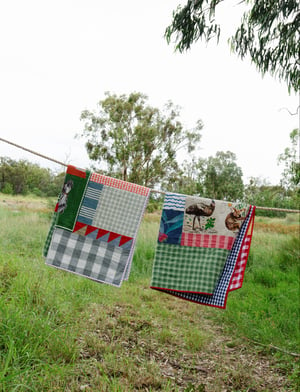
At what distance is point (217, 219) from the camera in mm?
1958

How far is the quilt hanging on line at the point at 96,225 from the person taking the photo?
6.39 ft

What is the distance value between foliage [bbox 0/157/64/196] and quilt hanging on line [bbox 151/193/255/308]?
2935mm

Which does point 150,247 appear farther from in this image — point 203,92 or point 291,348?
point 203,92

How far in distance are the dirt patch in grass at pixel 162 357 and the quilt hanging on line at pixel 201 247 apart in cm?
80

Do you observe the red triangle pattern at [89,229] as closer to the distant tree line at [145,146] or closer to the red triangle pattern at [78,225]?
the red triangle pattern at [78,225]

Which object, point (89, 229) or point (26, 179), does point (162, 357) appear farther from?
point (26, 179)

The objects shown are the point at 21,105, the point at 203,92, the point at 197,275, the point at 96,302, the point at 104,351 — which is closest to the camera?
the point at 197,275

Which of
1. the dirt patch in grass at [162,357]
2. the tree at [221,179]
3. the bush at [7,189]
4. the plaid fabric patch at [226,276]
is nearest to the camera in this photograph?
the plaid fabric patch at [226,276]

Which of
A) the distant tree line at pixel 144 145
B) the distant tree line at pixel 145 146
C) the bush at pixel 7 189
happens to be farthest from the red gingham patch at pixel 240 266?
the distant tree line at pixel 144 145

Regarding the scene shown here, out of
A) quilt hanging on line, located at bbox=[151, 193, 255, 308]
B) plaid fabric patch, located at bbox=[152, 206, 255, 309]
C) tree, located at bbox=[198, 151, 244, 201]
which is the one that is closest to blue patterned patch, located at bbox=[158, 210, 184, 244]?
quilt hanging on line, located at bbox=[151, 193, 255, 308]

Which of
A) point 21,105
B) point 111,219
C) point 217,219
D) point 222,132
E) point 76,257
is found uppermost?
point 222,132

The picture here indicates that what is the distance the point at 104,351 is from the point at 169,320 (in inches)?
41.2

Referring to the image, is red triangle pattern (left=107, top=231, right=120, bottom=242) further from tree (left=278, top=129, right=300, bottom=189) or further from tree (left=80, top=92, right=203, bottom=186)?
tree (left=278, top=129, right=300, bottom=189)

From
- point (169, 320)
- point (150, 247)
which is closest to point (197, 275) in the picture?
point (169, 320)
